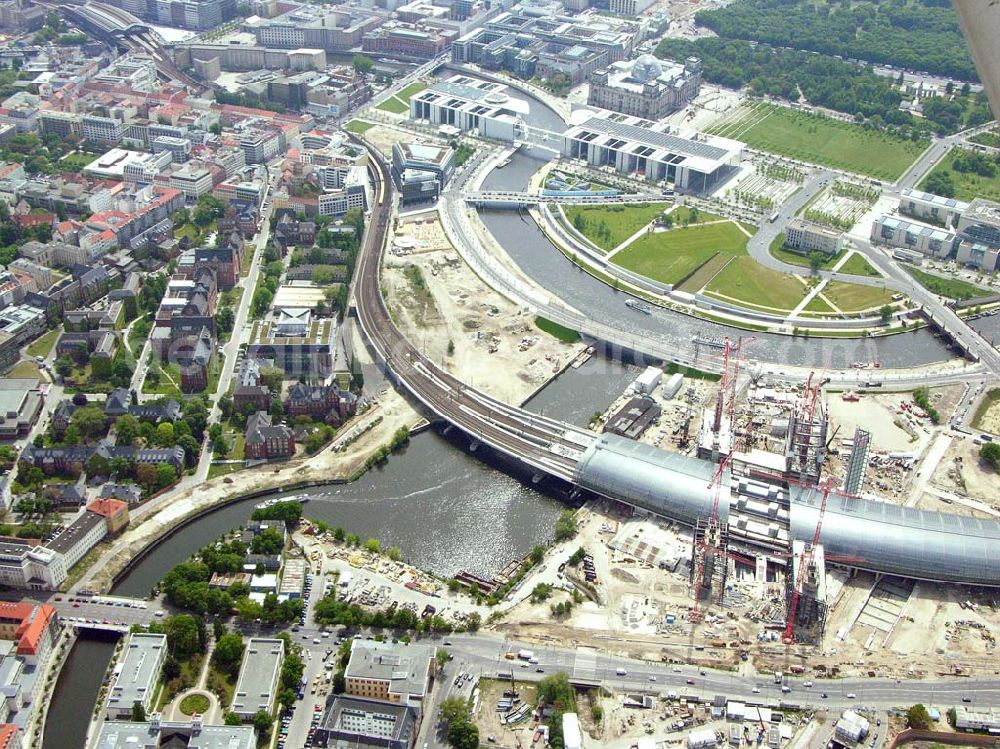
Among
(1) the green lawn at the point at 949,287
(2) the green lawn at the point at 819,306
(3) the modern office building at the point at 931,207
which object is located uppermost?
(3) the modern office building at the point at 931,207

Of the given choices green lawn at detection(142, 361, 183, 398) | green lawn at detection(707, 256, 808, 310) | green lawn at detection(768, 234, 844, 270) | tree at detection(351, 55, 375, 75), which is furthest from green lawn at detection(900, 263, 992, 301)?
Answer: tree at detection(351, 55, 375, 75)

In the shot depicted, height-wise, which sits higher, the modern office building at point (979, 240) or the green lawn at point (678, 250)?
the modern office building at point (979, 240)

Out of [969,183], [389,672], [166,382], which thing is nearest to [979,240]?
[969,183]

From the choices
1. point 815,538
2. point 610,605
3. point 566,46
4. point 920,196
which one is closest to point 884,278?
point 920,196

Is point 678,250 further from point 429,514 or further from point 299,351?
point 429,514

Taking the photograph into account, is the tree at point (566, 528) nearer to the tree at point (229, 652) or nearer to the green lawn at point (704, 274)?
the tree at point (229, 652)

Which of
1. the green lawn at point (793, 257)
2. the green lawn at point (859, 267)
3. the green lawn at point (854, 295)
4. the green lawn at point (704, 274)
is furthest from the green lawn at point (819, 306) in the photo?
the green lawn at point (704, 274)

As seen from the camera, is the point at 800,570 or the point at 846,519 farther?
the point at 846,519
